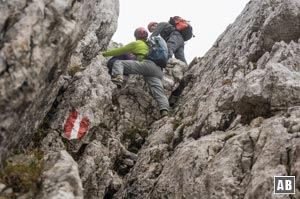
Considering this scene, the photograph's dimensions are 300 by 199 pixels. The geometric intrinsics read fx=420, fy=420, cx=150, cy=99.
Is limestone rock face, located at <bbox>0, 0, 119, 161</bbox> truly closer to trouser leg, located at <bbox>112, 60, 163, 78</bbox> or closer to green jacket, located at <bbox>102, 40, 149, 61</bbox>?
trouser leg, located at <bbox>112, 60, 163, 78</bbox>

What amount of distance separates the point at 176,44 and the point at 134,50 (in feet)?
21.3

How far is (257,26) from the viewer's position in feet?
71.5

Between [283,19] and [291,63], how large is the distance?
3.21m

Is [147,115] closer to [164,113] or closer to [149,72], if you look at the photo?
[164,113]

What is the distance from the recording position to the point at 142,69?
71.8 ft

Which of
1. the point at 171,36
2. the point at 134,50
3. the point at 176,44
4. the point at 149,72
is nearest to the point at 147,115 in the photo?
the point at 149,72

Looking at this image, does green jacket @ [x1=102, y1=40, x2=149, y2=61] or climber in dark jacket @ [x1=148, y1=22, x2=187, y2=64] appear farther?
climber in dark jacket @ [x1=148, y1=22, x2=187, y2=64]

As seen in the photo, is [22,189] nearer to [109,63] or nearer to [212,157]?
[212,157]

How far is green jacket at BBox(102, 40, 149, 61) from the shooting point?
2227 centimetres

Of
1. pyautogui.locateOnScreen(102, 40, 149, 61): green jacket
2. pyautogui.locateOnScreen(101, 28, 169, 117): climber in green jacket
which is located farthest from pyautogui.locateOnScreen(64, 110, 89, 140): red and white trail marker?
pyautogui.locateOnScreen(102, 40, 149, 61): green jacket

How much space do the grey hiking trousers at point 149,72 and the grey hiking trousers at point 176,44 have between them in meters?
5.67

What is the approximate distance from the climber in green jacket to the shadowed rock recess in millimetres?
662

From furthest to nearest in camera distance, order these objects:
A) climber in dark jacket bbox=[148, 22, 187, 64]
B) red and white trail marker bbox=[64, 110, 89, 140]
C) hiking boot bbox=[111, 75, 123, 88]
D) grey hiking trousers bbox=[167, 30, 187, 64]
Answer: grey hiking trousers bbox=[167, 30, 187, 64] < climber in dark jacket bbox=[148, 22, 187, 64] < hiking boot bbox=[111, 75, 123, 88] < red and white trail marker bbox=[64, 110, 89, 140]

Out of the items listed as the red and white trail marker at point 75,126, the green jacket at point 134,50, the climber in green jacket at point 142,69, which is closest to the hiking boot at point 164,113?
the climber in green jacket at point 142,69
